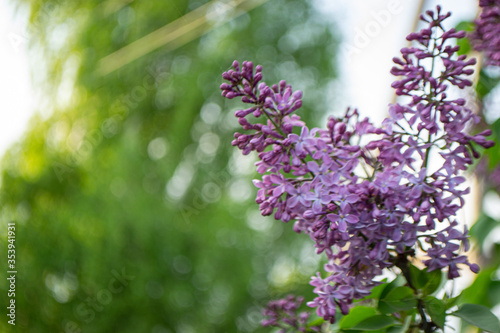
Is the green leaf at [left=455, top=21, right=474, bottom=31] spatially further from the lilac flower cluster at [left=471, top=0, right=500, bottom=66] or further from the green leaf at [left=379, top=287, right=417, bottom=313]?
the green leaf at [left=379, top=287, right=417, bottom=313]

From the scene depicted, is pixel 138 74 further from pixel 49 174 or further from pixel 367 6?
pixel 367 6

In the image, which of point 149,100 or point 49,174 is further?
point 149,100

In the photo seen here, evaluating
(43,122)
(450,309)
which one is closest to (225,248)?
(43,122)

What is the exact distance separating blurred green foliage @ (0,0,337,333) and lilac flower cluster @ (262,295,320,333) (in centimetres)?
263

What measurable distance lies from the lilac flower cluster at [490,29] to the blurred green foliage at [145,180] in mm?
2544

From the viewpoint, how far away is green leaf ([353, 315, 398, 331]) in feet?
1.45

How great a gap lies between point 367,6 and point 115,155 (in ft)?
6.67

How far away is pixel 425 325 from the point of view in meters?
0.41

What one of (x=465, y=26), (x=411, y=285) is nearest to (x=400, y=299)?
(x=411, y=285)

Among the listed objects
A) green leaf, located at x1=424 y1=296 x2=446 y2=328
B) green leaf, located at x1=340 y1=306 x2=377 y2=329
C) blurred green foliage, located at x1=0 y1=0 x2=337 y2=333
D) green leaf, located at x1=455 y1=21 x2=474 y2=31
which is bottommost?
green leaf, located at x1=424 y1=296 x2=446 y2=328

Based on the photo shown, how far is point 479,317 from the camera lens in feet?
1.40

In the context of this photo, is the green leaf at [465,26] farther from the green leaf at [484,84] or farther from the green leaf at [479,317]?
the green leaf at [479,317]

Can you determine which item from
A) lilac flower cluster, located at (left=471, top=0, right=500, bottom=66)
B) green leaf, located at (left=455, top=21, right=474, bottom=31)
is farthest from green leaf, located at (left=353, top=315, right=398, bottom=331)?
green leaf, located at (left=455, top=21, right=474, bottom=31)

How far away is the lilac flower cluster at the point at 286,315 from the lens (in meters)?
0.54
